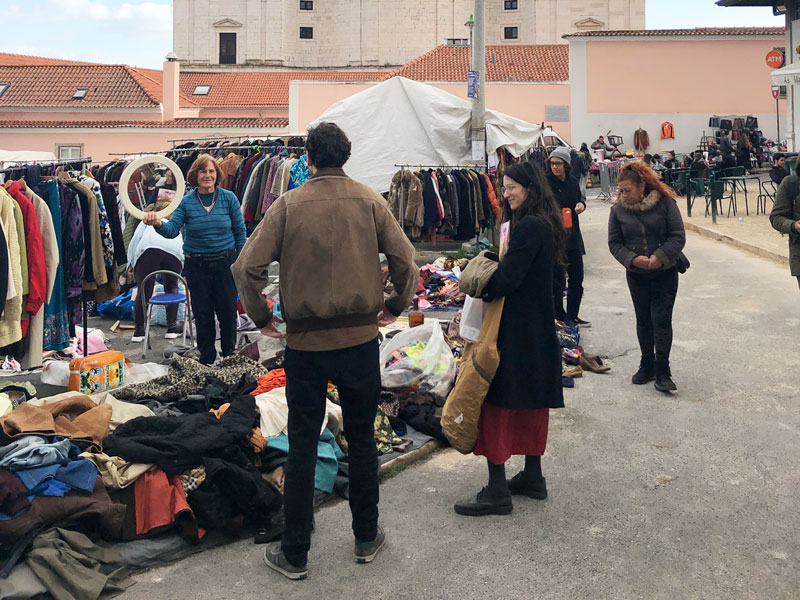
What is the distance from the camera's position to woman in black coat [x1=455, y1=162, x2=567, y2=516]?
4.47 meters

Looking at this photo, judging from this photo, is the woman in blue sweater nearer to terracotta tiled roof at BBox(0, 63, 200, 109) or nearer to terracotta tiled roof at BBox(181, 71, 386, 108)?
terracotta tiled roof at BBox(0, 63, 200, 109)

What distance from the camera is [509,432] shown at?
470cm

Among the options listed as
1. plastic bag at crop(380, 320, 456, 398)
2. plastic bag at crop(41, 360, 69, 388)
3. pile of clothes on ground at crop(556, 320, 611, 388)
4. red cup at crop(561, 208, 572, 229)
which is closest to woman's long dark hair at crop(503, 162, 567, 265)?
plastic bag at crop(380, 320, 456, 398)

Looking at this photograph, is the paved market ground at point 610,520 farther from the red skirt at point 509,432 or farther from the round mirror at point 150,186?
the round mirror at point 150,186

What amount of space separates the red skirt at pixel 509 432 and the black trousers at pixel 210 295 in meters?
3.32

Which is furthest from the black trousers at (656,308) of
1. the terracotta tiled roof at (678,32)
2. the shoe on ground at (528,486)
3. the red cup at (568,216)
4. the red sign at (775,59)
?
the terracotta tiled roof at (678,32)

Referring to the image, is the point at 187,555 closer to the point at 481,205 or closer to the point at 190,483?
→ the point at 190,483

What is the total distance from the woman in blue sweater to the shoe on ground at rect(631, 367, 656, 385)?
3.42 metres

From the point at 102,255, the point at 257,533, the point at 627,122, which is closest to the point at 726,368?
the point at 257,533

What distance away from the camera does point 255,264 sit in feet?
12.9

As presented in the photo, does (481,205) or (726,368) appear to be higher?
(481,205)

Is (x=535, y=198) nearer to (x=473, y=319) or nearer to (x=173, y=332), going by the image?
(x=473, y=319)

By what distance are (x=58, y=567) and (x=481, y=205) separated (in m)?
10.0

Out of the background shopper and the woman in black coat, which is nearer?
the woman in black coat
